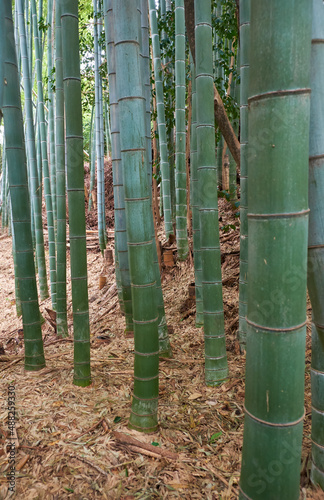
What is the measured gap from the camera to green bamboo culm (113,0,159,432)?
1.32m

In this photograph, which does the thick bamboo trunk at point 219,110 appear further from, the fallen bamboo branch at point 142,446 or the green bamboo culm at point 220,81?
the fallen bamboo branch at point 142,446

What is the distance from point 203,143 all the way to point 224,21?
93.9 inches

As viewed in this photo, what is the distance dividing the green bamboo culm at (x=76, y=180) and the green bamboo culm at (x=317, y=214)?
1.08 m

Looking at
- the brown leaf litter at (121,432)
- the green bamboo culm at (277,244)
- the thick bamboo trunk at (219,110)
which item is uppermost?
the thick bamboo trunk at (219,110)

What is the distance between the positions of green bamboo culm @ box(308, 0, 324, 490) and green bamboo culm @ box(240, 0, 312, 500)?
7.3 inches

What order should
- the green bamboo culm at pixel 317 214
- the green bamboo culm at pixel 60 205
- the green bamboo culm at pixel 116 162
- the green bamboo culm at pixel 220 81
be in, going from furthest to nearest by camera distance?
the green bamboo culm at pixel 220 81
the green bamboo culm at pixel 60 205
the green bamboo culm at pixel 116 162
the green bamboo culm at pixel 317 214

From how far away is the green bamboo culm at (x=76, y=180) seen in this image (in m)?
1.67

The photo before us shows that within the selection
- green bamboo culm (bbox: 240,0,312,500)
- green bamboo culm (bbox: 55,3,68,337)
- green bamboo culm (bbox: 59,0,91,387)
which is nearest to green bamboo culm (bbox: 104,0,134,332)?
green bamboo culm (bbox: 59,0,91,387)

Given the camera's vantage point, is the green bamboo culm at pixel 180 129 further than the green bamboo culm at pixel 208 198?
Yes

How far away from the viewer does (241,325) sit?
230 centimetres

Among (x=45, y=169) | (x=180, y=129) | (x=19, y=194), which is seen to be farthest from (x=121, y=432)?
(x=45, y=169)

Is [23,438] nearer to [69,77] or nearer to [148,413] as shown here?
[148,413]

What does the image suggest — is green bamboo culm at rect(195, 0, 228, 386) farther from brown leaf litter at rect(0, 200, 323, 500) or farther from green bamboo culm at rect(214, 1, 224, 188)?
green bamboo culm at rect(214, 1, 224, 188)

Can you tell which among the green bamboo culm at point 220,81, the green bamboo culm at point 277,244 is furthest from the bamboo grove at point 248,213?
the green bamboo culm at point 220,81
